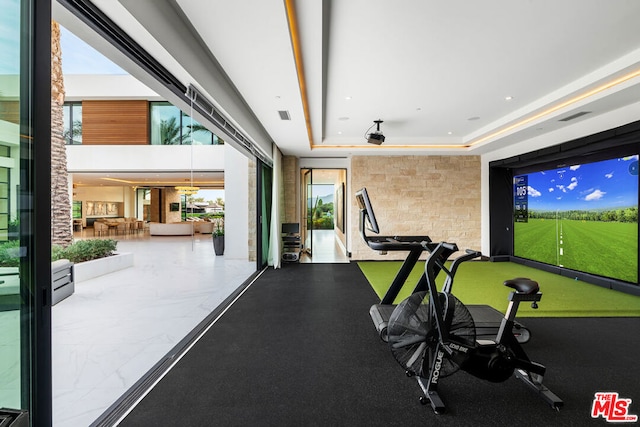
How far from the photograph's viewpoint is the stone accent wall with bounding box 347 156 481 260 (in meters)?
7.77

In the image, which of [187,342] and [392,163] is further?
[392,163]

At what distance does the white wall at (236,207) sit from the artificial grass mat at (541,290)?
11.0 ft

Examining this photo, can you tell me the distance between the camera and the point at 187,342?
3.01 meters

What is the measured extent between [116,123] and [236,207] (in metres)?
6.19

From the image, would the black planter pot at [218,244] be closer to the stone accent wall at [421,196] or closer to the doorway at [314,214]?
the doorway at [314,214]

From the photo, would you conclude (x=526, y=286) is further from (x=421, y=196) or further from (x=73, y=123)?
(x=73, y=123)

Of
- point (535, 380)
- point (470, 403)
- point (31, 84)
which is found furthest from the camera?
point (535, 380)

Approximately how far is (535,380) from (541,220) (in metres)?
5.63

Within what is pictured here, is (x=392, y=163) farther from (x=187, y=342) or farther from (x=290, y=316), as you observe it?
(x=187, y=342)

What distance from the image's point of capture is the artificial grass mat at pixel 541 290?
3.96 m

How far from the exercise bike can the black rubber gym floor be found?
0.49 feet

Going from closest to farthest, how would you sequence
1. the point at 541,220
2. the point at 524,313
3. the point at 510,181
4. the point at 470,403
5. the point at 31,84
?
the point at 31,84, the point at 470,403, the point at 524,313, the point at 541,220, the point at 510,181

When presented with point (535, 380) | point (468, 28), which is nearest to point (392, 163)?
point (468, 28)

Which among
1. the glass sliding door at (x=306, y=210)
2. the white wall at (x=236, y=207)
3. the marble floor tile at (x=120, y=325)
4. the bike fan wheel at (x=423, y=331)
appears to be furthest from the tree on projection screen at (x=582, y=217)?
the white wall at (x=236, y=207)
